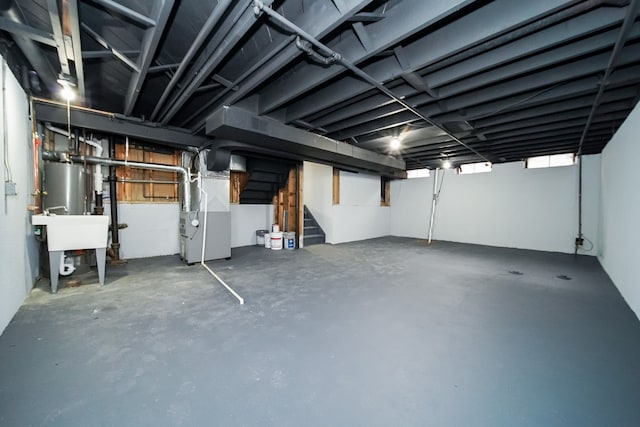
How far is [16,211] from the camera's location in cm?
240

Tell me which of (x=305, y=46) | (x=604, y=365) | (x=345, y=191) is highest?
(x=305, y=46)

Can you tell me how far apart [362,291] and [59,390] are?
2.59 metres

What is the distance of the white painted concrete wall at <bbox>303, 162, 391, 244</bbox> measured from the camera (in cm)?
692

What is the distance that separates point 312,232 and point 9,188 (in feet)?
18.0

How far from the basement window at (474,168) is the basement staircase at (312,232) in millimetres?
4597

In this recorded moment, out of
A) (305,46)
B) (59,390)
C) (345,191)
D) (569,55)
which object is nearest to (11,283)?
(59,390)

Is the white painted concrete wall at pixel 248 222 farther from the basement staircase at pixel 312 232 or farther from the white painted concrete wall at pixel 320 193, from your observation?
the white painted concrete wall at pixel 320 193

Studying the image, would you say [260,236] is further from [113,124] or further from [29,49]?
[29,49]

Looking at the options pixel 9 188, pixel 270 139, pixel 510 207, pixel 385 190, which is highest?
pixel 270 139

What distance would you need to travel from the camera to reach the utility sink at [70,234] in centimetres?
276

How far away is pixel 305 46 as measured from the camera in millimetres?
1979

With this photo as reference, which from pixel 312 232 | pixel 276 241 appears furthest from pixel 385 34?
pixel 312 232

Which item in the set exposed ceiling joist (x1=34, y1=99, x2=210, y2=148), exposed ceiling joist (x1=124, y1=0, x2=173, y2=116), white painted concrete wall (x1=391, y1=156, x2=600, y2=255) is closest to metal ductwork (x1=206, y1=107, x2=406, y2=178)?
exposed ceiling joist (x1=34, y1=99, x2=210, y2=148)

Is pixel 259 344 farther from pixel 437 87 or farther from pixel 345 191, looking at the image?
pixel 345 191
